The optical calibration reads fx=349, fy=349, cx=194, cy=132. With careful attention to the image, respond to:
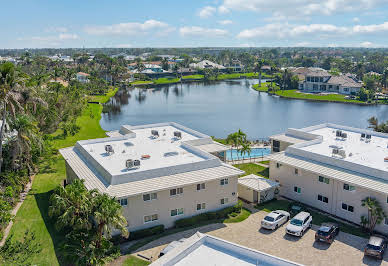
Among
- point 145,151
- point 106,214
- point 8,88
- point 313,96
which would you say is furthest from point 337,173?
point 313,96

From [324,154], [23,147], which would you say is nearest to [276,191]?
[324,154]

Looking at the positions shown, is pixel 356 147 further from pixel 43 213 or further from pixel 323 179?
pixel 43 213

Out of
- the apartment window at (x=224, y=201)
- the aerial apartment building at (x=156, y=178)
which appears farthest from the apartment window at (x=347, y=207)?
the apartment window at (x=224, y=201)

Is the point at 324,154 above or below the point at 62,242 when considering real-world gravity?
above

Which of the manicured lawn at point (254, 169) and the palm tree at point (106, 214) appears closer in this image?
the palm tree at point (106, 214)

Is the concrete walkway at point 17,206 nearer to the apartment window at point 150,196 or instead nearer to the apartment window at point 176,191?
the apartment window at point 150,196

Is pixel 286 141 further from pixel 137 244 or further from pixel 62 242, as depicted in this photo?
pixel 62 242
